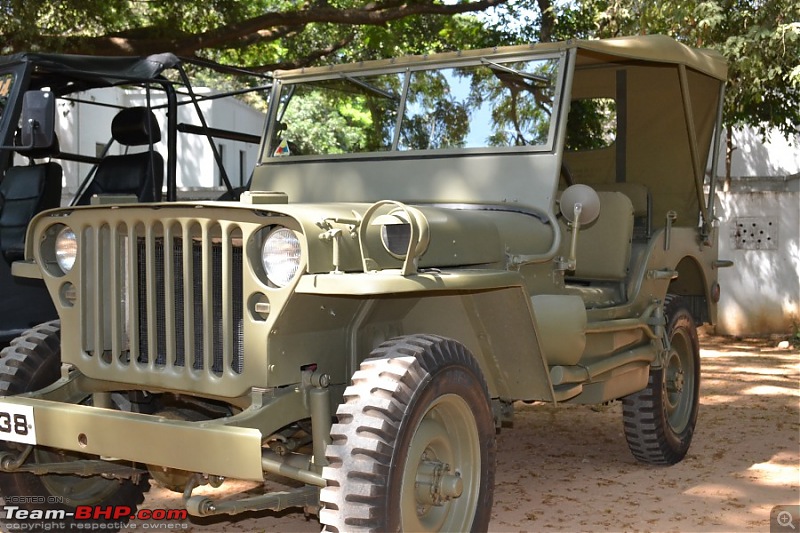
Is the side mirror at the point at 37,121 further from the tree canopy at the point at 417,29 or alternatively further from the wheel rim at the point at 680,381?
the tree canopy at the point at 417,29

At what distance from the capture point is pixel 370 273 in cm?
341

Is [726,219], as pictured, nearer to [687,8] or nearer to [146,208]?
[687,8]

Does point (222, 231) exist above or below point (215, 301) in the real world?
above

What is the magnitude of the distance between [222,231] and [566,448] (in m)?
3.54

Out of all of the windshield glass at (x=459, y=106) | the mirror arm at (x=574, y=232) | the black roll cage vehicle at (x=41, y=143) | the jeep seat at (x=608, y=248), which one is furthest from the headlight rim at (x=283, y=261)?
the black roll cage vehicle at (x=41, y=143)

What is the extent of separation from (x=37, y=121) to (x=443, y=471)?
10.8 feet

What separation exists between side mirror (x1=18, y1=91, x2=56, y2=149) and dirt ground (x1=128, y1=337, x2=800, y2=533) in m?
2.06

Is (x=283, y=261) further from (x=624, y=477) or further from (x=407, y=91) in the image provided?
(x=624, y=477)

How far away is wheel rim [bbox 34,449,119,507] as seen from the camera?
4336mm

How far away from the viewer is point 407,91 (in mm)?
5277

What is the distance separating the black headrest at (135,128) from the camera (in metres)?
7.16

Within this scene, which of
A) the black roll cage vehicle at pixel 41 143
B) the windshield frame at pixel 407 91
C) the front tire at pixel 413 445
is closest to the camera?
the front tire at pixel 413 445

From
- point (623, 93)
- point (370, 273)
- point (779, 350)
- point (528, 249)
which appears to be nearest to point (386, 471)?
point (370, 273)

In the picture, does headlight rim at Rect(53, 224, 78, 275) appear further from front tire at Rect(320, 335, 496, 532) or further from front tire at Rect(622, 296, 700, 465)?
front tire at Rect(622, 296, 700, 465)
